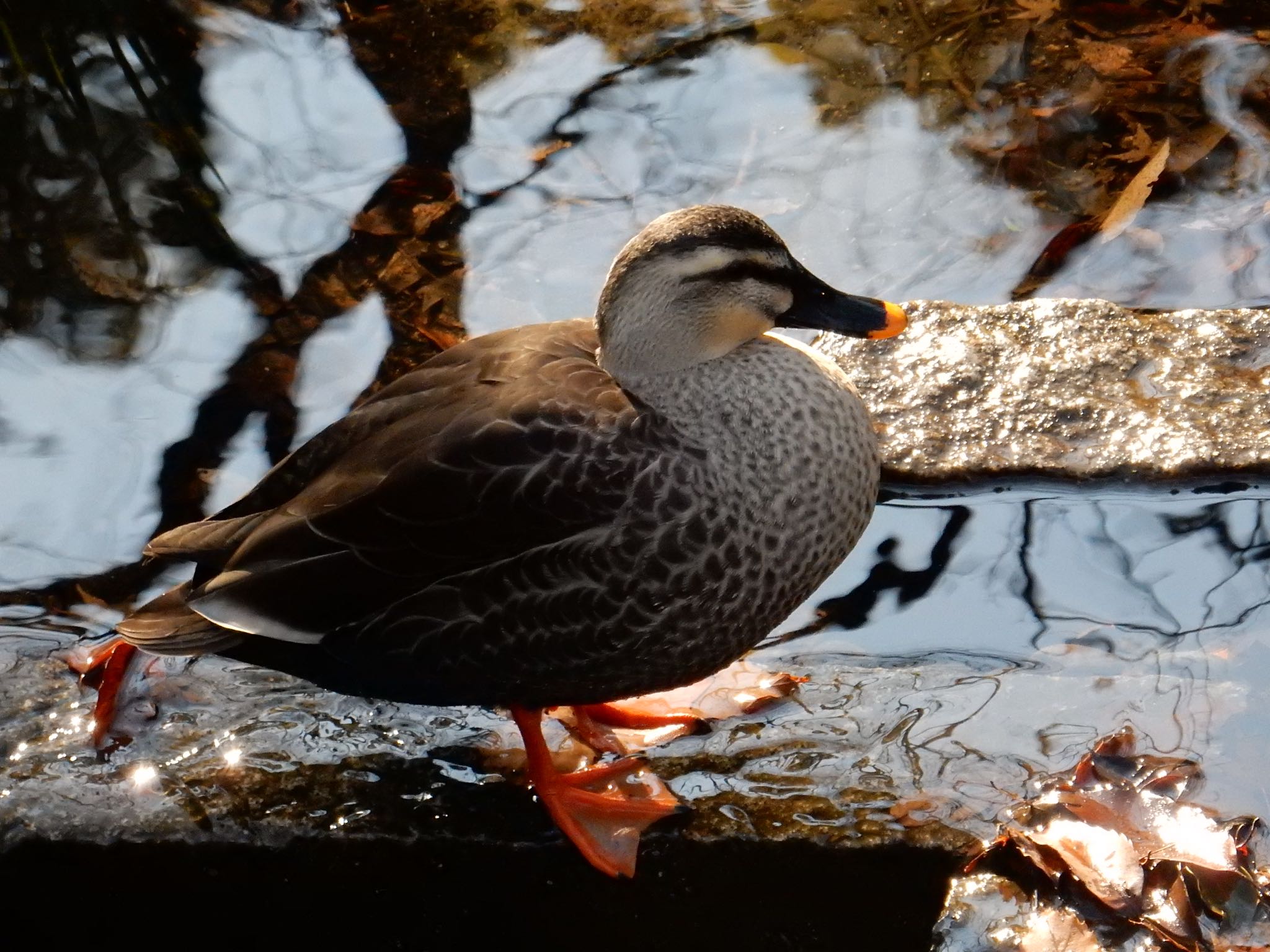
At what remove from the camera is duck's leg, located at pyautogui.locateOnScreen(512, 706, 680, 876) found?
305 centimetres

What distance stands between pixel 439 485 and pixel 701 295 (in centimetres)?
71

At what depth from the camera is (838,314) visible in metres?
3.29

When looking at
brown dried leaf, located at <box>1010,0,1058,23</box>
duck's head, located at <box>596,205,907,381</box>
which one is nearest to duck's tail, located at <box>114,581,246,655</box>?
duck's head, located at <box>596,205,907,381</box>

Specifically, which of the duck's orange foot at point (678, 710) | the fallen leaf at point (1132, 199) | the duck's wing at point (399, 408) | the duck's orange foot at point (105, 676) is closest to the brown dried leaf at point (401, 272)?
the duck's wing at point (399, 408)

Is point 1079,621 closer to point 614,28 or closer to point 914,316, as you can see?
point 914,316

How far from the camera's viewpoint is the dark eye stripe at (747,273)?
3.10 m

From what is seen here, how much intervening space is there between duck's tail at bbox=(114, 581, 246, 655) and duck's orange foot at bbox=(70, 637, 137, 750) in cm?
14

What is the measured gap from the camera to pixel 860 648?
3557 millimetres

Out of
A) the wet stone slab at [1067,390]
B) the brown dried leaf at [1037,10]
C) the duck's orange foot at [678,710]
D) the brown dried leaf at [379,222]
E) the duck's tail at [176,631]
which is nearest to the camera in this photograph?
the duck's tail at [176,631]

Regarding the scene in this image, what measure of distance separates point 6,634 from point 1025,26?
4.45m

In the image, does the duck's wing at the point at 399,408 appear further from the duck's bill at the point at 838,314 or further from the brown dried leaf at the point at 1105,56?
the brown dried leaf at the point at 1105,56

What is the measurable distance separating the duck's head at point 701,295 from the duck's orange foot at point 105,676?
1393mm

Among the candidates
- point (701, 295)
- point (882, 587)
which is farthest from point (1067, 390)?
point (701, 295)

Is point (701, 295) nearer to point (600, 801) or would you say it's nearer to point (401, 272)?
point (600, 801)
